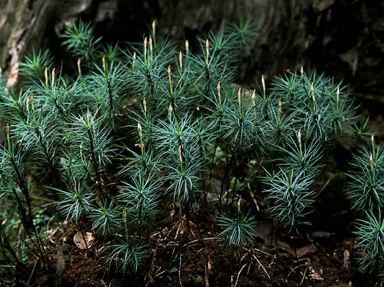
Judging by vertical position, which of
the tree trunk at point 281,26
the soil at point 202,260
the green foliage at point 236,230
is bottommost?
the soil at point 202,260

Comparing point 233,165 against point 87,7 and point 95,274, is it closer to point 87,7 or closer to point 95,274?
point 95,274

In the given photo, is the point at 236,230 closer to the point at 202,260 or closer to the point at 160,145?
the point at 202,260

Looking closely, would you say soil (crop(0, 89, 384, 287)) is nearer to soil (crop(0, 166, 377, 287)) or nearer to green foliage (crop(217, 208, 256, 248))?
soil (crop(0, 166, 377, 287))

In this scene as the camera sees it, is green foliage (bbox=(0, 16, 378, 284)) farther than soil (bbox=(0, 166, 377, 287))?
No

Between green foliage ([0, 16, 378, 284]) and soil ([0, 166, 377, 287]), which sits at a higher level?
green foliage ([0, 16, 378, 284])

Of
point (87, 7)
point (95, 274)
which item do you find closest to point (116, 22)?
point (87, 7)

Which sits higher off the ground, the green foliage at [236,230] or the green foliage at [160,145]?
the green foliage at [160,145]

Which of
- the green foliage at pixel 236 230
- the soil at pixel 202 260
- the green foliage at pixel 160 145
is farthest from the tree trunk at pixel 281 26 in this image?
the green foliage at pixel 236 230

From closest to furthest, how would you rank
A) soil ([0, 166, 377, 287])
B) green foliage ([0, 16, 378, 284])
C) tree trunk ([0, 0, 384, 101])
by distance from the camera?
1. green foliage ([0, 16, 378, 284])
2. soil ([0, 166, 377, 287])
3. tree trunk ([0, 0, 384, 101])

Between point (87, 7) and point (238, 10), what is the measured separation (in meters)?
1.10

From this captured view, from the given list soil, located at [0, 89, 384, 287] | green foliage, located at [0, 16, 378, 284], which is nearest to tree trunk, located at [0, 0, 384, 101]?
green foliage, located at [0, 16, 378, 284]

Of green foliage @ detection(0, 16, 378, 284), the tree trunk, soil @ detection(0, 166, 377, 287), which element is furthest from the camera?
the tree trunk

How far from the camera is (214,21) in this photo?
13.6ft

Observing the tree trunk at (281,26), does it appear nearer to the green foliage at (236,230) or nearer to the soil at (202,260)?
the soil at (202,260)
